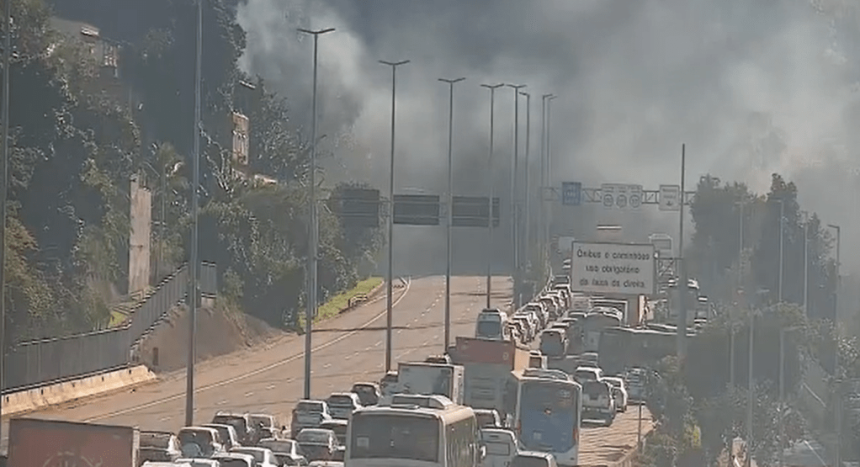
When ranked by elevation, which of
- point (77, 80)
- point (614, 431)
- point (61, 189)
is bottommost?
point (614, 431)

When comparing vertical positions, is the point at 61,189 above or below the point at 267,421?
above

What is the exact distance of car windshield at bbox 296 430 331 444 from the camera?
40.7m

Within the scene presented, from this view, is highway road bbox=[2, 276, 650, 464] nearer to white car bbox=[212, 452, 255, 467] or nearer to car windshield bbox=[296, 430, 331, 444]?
car windshield bbox=[296, 430, 331, 444]

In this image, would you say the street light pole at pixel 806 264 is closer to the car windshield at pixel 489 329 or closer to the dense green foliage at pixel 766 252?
the dense green foliage at pixel 766 252

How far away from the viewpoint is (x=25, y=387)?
171 feet

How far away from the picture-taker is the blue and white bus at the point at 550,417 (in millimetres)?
43344

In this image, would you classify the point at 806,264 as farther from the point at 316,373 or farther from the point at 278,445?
the point at 278,445

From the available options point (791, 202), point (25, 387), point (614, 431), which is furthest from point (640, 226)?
point (25, 387)

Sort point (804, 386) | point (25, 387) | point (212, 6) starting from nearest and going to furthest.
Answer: point (25, 387) < point (804, 386) < point (212, 6)

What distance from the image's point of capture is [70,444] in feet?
77.0

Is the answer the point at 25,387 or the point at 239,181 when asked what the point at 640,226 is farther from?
the point at 25,387

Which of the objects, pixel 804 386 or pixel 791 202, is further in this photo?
pixel 791 202

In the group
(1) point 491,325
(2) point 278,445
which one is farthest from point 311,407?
(1) point 491,325

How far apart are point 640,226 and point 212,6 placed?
1513 inches
